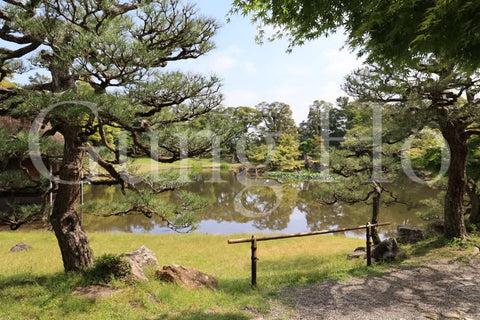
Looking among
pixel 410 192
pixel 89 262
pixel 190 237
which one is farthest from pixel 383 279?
pixel 410 192

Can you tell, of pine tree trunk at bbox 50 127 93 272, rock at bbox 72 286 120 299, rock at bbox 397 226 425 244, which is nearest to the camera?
rock at bbox 72 286 120 299

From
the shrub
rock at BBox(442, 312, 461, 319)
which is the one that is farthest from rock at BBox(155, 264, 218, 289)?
rock at BBox(442, 312, 461, 319)

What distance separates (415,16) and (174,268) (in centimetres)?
407

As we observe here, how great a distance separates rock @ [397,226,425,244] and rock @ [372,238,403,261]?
6.84ft

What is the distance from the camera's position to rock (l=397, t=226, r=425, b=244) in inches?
277

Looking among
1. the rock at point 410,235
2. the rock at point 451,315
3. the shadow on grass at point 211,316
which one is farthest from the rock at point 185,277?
the rock at point 410,235

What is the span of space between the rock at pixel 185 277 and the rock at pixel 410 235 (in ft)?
18.5

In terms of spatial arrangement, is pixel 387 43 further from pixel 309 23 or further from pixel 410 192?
pixel 410 192

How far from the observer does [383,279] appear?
4176 millimetres

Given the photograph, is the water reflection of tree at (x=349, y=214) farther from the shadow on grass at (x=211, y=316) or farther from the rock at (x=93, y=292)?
the rock at (x=93, y=292)

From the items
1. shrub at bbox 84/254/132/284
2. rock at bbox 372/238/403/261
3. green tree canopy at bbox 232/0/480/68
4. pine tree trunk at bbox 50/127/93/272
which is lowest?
rock at bbox 372/238/403/261

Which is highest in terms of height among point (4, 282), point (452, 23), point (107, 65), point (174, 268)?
point (107, 65)

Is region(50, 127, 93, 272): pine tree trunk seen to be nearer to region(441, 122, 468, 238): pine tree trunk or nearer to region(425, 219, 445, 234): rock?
region(441, 122, 468, 238): pine tree trunk

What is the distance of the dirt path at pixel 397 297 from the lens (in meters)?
3.02
